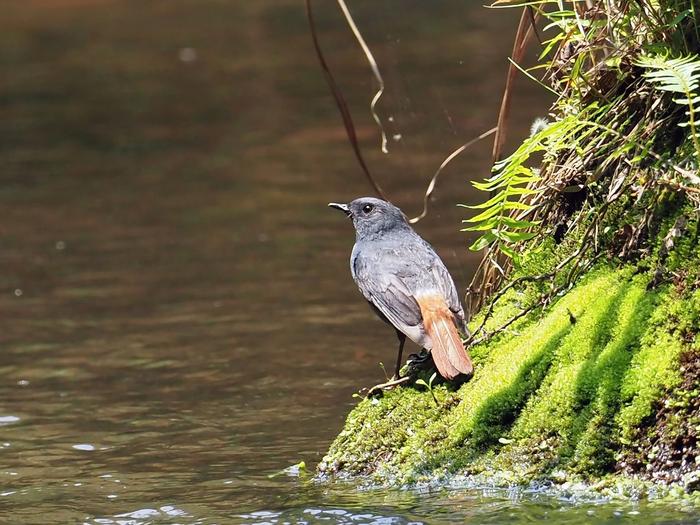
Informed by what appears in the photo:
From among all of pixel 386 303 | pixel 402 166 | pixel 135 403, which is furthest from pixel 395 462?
pixel 402 166

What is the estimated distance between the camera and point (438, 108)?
16.3 meters

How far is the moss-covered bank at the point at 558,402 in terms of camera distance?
4570mm

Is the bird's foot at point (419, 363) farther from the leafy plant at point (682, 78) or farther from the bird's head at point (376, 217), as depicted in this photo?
the leafy plant at point (682, 78)

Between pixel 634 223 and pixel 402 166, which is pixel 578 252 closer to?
pixel 634 223

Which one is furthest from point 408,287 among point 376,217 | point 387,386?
point 376,217

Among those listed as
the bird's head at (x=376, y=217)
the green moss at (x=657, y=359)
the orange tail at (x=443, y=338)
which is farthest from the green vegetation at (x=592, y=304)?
the bird's head at (x=376, y=217)

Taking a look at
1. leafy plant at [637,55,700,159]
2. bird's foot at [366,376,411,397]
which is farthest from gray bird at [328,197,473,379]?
leafy plant at [637,55,700,159]

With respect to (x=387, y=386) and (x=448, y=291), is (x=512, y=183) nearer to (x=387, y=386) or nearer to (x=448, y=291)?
(x=448, y=291)

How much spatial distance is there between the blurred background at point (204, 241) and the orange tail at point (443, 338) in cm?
58

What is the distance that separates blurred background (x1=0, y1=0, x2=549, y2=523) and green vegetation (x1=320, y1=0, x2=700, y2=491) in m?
0.38

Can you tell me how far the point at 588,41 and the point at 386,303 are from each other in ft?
4.59

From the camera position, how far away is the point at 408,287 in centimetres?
559

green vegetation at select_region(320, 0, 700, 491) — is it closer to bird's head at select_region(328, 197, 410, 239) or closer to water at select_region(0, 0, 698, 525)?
water at select_region(0, 0, 698, 525)

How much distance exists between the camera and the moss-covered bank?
15.0 feet
